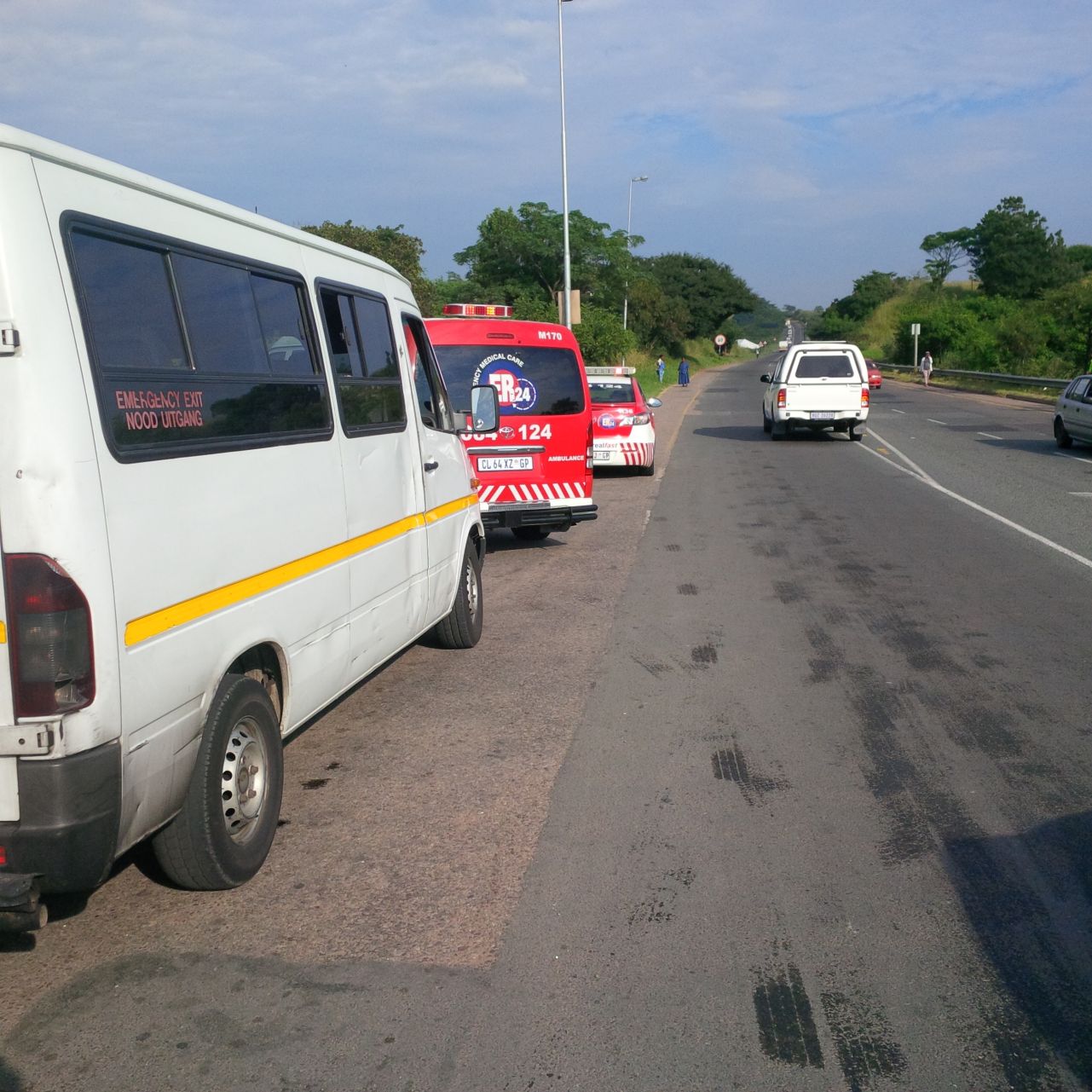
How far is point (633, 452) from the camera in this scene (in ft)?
61.8

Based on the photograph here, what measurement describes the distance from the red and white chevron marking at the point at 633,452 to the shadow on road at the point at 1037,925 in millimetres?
14404

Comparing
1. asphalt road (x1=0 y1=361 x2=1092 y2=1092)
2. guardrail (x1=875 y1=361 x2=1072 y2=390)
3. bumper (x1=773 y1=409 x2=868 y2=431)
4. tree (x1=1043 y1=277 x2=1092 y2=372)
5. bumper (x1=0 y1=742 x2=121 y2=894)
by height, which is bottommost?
asphalt road (x1=0 y1=361 x2=1092 y2=1092)

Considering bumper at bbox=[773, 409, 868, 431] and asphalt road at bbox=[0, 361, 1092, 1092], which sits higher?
bumper at bbox=[773, 409, 868, 431]

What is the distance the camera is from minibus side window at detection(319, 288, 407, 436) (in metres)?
5.26

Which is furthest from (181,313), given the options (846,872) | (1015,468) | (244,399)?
(1015,468)

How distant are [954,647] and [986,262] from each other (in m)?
104

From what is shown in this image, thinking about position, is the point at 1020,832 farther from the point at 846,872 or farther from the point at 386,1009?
the point at 386,1009

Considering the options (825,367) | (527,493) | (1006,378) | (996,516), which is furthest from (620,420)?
(1006,378)

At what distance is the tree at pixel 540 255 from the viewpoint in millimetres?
51344

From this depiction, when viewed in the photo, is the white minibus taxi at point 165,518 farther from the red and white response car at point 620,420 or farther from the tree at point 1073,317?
the tree at point 1073,317

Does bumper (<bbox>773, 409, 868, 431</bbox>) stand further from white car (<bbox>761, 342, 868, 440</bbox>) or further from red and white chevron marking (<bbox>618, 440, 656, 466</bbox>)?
red and white chevron marking (<bbox>618, 440, 656, 466</bbox>)

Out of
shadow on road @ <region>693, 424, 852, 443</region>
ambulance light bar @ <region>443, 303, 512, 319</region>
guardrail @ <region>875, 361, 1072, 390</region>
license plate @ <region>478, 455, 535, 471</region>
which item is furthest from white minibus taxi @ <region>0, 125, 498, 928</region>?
guardrail @ <region>875, 361, 1072, 390</region>

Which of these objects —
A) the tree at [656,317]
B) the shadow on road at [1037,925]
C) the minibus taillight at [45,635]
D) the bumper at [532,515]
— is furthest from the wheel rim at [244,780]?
the tree at [656,317]

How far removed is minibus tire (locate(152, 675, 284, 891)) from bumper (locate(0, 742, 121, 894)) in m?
0.54
